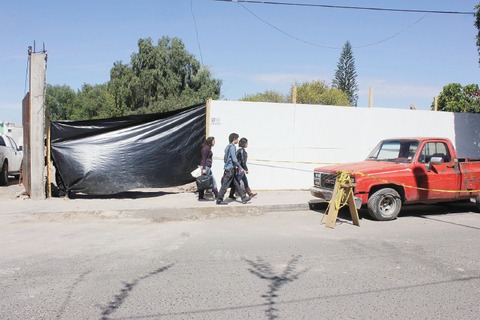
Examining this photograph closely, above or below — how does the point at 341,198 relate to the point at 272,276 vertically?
above

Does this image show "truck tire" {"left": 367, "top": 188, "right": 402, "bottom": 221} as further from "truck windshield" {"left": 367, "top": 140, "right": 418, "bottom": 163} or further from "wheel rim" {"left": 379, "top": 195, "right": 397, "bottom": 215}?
"truck windshield" {"left": 367, "top": 140, "right": 418, "bottom": 163}

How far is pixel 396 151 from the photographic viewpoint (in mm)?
9703

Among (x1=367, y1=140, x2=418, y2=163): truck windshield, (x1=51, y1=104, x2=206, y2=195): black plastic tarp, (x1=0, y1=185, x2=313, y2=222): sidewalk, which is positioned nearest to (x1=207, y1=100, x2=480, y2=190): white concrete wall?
(x1=51, y1=104, x2=206, y2=195): black plastic tarp

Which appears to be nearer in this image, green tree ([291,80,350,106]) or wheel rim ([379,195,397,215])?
wheel rim ([379,195,397,215])

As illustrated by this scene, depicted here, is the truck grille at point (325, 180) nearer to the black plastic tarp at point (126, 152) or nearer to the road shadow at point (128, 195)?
the black plastic tarp at point (126, 152)

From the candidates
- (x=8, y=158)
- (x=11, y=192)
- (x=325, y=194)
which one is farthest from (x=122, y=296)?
(x=8, y=158)

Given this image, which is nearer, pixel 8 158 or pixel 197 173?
pixel 197 173

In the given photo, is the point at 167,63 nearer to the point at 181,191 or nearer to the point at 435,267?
the point at 181,191

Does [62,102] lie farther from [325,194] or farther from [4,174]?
[325,194]

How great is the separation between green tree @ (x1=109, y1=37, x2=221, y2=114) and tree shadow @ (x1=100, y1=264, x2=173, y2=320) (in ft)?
137

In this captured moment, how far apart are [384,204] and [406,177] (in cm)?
74

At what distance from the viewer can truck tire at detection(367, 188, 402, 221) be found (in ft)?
29.0

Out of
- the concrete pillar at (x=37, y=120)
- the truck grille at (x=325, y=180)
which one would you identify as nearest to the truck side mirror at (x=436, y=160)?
the truck grille at (x=325, y=180)

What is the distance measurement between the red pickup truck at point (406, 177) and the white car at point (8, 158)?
1059cm
